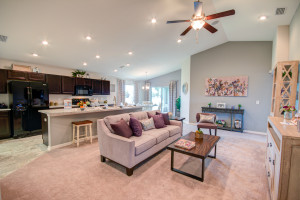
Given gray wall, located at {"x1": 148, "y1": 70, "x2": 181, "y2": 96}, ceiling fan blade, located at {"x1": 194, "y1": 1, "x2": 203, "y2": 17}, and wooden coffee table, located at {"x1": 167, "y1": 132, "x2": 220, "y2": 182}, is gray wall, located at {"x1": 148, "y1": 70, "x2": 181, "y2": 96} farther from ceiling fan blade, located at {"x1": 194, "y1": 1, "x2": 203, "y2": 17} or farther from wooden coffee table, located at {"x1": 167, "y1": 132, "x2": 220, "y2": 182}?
ceiling fan blade, located at {"x1": 194, "y1": 1, "x2": 203, "y2": 17}

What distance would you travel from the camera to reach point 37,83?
4520 millimetres

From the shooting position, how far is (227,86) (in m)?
5.43

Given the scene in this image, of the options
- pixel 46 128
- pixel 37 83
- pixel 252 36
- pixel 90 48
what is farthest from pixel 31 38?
pixel 252 36

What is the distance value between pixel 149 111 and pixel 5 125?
14.2ft

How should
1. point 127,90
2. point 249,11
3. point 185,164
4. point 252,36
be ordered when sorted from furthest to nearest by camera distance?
point 127,90 < point 252,36 < point 249,11 < point 185,164

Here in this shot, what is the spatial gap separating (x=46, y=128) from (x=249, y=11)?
19.3ft

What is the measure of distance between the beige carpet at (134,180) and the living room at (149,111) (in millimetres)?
20

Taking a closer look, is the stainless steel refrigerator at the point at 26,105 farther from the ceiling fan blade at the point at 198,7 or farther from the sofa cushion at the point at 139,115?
the ceiling fan blade at the point at 198,7

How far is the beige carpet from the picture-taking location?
6.19 ft

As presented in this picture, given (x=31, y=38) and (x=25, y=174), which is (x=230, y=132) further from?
(x=31, y=38)

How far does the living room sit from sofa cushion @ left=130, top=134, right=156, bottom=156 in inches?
0.8

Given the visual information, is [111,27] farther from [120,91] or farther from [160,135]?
[120,91]

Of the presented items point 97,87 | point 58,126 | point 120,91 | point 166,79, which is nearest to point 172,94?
point 166,79

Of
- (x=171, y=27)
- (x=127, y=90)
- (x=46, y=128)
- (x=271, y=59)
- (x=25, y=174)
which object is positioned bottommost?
(x=25, y=174)
